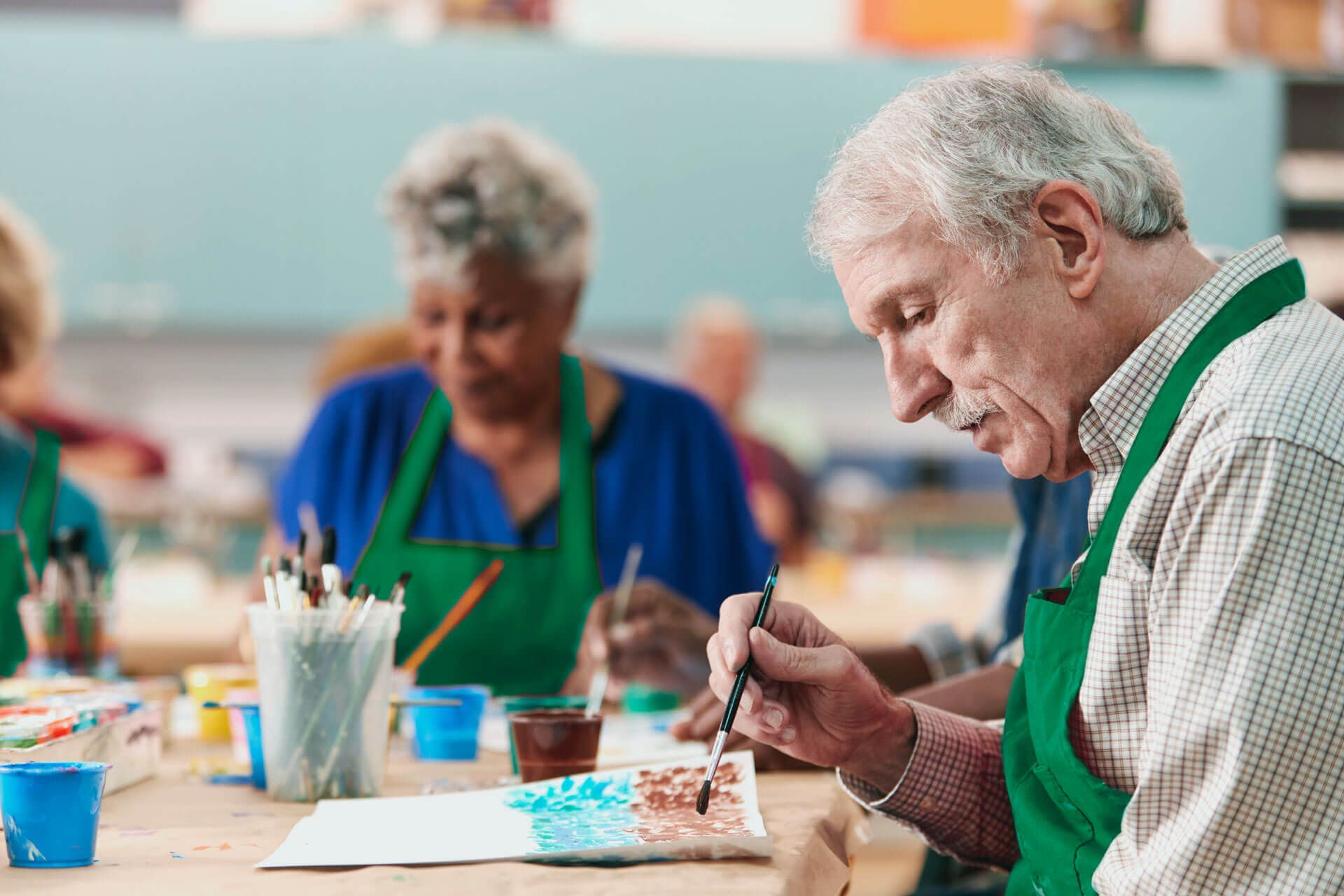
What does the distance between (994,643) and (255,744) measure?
0.97 m

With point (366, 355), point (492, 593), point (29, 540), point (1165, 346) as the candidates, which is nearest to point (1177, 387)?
point (1165, 346)

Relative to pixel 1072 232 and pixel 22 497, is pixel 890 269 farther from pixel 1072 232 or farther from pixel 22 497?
pixel 22 497

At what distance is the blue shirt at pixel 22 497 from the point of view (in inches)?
89.2

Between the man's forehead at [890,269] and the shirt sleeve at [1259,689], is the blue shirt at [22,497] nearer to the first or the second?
the man's forehead at [890,269]

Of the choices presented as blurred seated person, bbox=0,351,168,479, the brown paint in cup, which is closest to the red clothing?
blurred seated person, bbox=0,351,168,479

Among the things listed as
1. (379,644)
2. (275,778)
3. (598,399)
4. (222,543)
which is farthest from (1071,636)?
(222,543)

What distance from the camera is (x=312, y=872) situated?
1013mm

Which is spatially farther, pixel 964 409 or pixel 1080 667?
pixel 964 409

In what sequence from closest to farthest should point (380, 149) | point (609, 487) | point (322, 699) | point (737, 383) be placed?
1. point (322, 699)
2. point (609, 487)
3. point (737, 383)
4. point (380, 149)

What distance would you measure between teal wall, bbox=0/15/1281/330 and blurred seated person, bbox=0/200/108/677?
2.97 metres

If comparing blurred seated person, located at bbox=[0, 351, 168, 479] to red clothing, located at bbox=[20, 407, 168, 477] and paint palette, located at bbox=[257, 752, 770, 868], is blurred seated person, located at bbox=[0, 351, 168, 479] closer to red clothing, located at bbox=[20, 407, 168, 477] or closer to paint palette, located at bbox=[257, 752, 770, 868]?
red clothing, located at bbox=[20, 407, 168, 477]

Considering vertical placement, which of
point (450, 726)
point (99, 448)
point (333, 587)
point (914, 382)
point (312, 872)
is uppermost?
point (914, 382)

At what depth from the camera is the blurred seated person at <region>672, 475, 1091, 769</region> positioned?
4.90 ft

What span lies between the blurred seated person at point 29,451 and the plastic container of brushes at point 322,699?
105 cm
